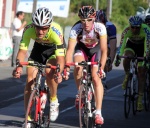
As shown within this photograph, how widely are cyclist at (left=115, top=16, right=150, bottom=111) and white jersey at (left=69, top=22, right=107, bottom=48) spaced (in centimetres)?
201

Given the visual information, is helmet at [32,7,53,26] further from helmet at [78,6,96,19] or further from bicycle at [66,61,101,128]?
bicycle at [66,61,101,128]

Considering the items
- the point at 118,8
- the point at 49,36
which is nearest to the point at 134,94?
the point at 49,36

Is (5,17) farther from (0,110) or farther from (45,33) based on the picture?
(45,33)

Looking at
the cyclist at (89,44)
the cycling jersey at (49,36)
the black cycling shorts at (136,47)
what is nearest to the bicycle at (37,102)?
the cycling jersey at (49,36)

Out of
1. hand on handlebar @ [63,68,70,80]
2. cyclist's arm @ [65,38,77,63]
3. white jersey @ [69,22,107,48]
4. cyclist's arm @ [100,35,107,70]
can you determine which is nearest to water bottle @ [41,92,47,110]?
hand on handlebar @ [63,68,70,80]

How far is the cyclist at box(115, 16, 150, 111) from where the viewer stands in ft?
42.5

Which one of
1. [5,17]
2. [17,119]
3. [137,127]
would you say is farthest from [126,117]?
[5,17]

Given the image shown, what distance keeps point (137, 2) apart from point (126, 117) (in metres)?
54.4

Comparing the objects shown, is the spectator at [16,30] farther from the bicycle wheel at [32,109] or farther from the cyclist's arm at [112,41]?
the bicycle wheel at [32,109]

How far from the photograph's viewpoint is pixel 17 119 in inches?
475

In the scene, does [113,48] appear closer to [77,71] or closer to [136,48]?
[136,48]

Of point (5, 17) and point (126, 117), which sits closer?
point (126, 117)

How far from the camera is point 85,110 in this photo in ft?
34.6

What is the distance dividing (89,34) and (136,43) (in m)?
2.77
